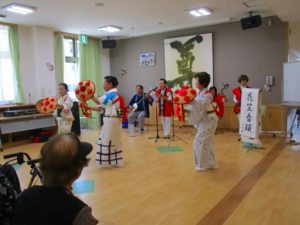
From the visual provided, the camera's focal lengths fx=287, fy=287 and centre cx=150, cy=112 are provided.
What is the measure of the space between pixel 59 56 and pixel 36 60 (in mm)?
815

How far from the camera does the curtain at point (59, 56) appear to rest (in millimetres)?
8320

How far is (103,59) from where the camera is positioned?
10086 mm

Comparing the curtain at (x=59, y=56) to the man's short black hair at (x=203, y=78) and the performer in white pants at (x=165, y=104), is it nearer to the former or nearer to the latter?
the performer in white pants at (x=165, y=104)

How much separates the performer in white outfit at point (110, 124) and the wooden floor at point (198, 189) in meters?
0.23

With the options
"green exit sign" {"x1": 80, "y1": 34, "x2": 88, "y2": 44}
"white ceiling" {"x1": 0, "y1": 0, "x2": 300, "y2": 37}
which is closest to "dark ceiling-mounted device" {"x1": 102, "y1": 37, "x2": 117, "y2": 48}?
"green exit sign" {"x1": 80, "y1": 34, "x2": 88, "y2": 44}

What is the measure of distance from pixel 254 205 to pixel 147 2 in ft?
14.1

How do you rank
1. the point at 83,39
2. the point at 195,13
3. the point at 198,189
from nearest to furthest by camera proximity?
the point at 198,189, the point at 195,13, the point at 83,39

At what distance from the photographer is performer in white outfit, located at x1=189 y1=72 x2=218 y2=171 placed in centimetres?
409

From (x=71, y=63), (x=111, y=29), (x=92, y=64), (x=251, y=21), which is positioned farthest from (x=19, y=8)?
(x=251, y=21)

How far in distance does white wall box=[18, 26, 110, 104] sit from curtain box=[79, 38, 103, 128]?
3.90 feet

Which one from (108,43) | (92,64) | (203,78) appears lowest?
(203,78)

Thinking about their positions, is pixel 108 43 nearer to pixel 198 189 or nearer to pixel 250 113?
pixel 250 113

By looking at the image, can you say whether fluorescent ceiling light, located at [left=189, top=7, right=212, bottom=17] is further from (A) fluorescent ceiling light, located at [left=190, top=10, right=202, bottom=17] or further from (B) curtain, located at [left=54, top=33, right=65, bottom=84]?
(B) curtain, located at [left=54, top=33, right=65, bottom=84]

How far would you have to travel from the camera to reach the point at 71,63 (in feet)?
29.3
